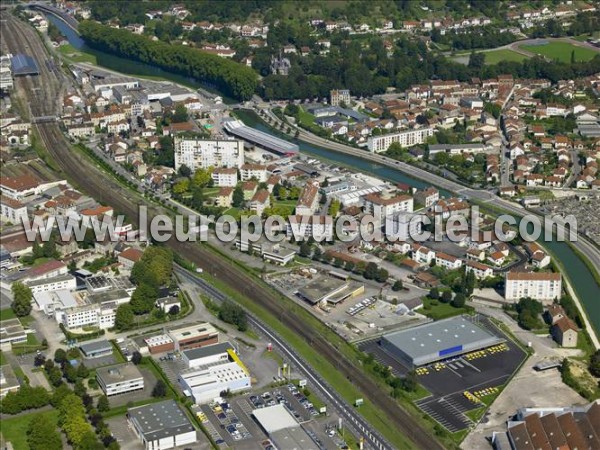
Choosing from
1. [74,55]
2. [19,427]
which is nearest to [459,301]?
[19,427]

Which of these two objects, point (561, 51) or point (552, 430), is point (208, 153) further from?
point (561, 51)

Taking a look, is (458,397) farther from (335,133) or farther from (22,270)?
(335,133)

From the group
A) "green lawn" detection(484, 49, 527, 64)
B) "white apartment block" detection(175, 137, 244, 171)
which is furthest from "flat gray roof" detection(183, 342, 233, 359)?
"green lawn" detection(484, 49, 527, 64)

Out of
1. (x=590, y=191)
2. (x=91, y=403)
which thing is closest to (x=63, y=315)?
(x=91, y=403)

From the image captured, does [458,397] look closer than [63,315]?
Yes

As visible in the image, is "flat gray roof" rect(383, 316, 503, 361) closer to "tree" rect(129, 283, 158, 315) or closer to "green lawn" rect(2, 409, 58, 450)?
"tree" rect(129, 283, 158, 315)

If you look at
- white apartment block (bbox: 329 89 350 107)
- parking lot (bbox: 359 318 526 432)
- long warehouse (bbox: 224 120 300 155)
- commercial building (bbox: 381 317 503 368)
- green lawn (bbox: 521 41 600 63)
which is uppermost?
green lawn (bbox: 521 41 600 63)
